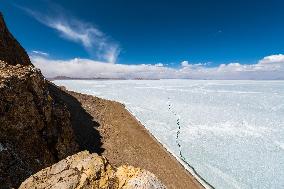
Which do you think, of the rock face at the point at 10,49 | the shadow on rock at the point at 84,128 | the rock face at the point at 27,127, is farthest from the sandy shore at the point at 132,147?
the rock face at the point at 10,49

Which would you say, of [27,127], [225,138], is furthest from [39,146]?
[225,138]

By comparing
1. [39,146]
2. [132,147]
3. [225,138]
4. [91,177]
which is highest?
[91,177]

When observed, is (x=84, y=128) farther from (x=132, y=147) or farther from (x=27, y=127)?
(x=27, y=127)

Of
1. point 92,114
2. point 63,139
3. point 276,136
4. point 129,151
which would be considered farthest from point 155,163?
point 276,136

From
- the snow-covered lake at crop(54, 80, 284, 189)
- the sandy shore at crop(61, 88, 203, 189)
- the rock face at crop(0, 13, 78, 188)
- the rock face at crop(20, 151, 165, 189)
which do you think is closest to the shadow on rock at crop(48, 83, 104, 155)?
the sandy shore at crop(61, 88, 203, 189)

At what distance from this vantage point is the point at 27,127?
16.0m

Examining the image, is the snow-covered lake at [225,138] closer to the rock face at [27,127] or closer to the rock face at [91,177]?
the rock face at [27,127]

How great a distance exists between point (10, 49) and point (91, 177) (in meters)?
20.4

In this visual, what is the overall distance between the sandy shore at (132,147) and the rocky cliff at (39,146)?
195 cm

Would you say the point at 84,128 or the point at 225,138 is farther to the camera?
the point at 225,138

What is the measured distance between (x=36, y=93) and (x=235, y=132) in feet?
72.3

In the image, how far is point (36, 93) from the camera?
1742 cm

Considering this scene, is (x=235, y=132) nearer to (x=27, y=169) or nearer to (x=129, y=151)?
(x=129, y=151)

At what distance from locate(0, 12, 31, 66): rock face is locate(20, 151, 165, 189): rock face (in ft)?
55.5
